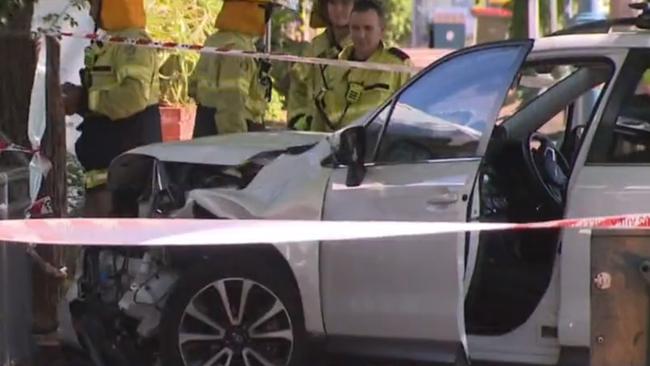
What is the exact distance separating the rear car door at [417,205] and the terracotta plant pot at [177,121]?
18.3ft

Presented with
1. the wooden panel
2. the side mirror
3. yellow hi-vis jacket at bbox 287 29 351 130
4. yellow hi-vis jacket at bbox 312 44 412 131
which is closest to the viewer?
the wooden panel

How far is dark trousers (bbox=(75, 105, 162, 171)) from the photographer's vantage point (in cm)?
752

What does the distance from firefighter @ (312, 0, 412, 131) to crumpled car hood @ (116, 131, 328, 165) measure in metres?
1.10

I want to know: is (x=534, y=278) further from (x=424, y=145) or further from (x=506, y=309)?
(x=424, y=145)

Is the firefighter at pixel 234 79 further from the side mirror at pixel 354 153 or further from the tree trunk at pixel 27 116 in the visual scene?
the side mirror at pixel 354 153

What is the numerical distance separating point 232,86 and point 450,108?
2.71 m

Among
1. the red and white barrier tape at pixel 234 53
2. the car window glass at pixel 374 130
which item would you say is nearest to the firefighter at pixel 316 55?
the red and white barrier tape at pixel 234 53

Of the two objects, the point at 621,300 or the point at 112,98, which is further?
the point at 112,98

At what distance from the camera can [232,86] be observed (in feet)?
26.3

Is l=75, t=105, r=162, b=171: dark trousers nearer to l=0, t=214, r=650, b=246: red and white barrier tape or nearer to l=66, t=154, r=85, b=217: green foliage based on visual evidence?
l=66, t=154, r=85, b=217: green foliage

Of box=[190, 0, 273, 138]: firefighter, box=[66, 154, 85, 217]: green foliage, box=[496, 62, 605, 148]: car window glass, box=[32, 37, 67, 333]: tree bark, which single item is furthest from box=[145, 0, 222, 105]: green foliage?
box=[496, 62, 605, 148]: car window glass

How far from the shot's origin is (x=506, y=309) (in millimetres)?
5637

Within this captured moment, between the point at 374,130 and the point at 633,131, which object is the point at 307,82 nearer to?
the point at 374,130

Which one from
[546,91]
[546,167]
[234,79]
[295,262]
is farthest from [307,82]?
[295,262]
